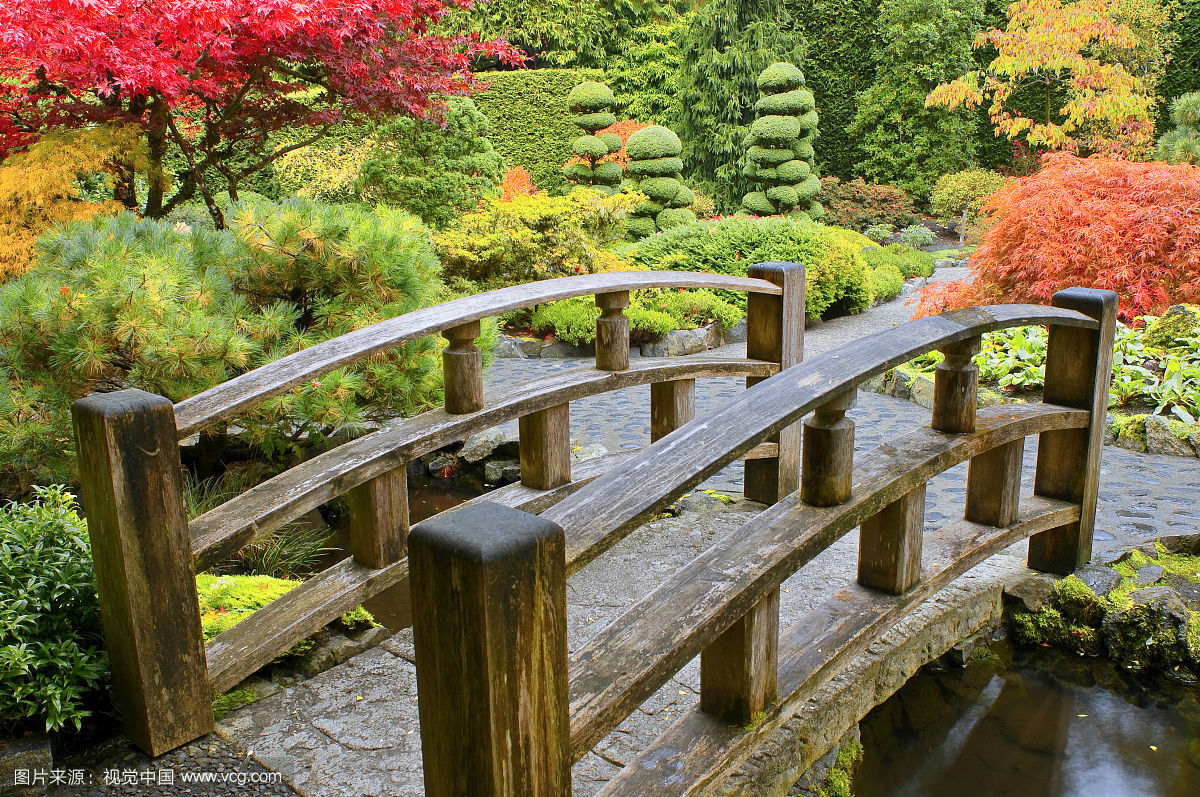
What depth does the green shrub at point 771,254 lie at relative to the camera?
950 cm

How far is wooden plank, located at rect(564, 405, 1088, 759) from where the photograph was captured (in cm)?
141

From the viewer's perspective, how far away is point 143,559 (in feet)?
5.86

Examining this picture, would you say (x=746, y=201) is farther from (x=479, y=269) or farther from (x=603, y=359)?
(x=603, y=359)

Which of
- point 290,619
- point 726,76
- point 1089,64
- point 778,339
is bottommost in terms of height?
point 290,619

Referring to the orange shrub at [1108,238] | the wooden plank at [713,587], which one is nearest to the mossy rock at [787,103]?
the orange shrub at [1108,238]

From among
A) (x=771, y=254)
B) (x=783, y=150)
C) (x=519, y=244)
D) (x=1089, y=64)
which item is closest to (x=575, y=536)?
(x=519, y=244)

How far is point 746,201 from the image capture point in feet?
51.5

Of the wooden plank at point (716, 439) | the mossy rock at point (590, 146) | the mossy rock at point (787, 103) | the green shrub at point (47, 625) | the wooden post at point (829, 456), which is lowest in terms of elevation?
the green shrub at point (47, 625)

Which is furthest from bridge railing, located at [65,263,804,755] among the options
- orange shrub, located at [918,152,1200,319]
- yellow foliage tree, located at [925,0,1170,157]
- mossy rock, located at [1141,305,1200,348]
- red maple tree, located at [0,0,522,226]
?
yellow foliage tree, located at [925,0,1170,157]

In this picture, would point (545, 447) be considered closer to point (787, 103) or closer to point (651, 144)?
point (651, 144)

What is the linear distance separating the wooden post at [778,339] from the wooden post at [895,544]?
1193 millimetres

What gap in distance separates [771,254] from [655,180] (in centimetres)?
465

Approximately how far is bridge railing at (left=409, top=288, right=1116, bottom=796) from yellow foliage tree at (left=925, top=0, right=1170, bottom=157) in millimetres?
11757

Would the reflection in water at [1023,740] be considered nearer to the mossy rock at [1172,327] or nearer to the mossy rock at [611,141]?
the mossy rock at [1172,327]
